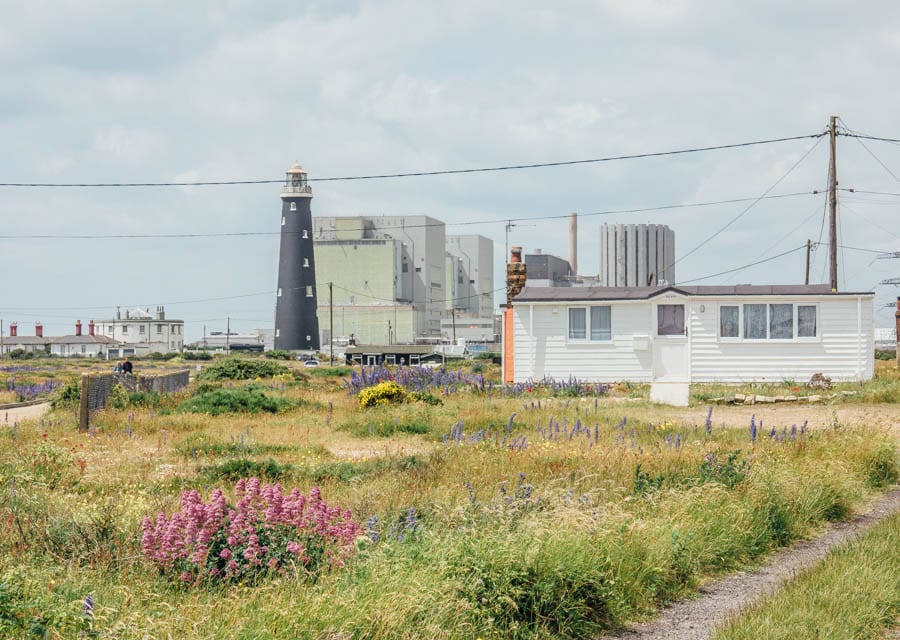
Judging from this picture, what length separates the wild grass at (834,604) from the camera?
630cm

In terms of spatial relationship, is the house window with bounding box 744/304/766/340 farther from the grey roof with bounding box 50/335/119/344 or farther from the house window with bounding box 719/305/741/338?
the grey roof with bounding box 50/335/119/344

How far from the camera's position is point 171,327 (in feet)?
416

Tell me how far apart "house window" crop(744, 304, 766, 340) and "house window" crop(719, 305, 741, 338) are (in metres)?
0.30

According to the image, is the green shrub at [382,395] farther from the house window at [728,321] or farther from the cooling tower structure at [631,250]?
the cooling tower structure at [631,250]

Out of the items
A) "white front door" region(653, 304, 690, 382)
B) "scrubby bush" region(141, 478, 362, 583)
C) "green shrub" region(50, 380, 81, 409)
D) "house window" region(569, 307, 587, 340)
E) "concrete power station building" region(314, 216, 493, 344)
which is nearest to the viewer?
"scrubby bush" region(141, 478, 362, 583)

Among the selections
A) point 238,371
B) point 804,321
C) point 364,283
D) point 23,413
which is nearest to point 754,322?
point 804,321

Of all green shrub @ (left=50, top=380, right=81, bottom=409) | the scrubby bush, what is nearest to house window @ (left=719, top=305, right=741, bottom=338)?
green shrub @ (left=50, top=380, right=81, bottom=409)

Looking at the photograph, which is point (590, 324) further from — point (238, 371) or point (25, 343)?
point (25, 343)

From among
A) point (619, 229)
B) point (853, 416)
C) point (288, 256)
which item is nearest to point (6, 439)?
point (853, 416)

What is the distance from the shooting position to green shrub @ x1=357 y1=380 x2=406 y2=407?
2297cm

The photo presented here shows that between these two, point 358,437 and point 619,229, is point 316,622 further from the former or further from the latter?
point 619,229

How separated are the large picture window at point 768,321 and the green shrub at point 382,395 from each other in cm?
1213

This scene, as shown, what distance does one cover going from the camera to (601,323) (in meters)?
31.6

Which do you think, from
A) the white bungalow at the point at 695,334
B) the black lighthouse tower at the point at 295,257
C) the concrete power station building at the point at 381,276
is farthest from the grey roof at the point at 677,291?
the concrete power station building at the point at 381,276
